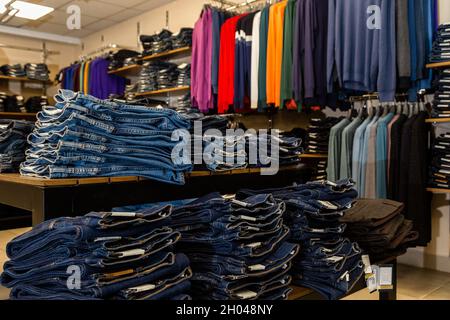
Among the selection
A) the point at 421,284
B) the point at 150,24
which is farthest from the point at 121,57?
the point at 421,284

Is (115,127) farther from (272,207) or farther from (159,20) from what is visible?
(159,20)

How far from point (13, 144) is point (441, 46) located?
8.67ft

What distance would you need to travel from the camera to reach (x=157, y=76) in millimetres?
5027

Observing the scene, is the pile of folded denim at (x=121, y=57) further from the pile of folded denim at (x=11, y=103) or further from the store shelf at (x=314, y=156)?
the store shelf at (x=314, y=156)

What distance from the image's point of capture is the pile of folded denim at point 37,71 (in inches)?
258

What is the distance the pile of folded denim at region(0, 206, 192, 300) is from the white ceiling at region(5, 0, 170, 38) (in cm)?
513

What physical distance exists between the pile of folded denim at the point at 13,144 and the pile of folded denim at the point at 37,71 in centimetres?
565

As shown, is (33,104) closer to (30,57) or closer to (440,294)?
(30,57)

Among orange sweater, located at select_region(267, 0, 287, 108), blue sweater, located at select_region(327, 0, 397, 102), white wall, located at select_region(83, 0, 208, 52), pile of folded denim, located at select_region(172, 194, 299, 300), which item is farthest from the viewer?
white wall, located at select_region(83, 0, 208, 52)

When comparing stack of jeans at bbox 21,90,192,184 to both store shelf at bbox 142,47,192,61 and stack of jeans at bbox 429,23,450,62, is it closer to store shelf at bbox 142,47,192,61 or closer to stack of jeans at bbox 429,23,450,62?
stack of jeans at bbox 429,23,450,62

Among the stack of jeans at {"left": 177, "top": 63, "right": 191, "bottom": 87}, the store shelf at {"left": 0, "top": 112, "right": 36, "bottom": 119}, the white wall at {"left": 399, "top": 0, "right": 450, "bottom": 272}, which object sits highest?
the stack of jeans at {"left": 177, "top": 63, "right": 191, "bottom": 87}

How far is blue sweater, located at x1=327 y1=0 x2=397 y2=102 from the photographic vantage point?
276cm

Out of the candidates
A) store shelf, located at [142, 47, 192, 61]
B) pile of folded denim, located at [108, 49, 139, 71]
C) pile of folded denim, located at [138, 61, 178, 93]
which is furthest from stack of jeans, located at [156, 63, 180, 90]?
pile of folded denim, located at [108, 49, 139, 71]

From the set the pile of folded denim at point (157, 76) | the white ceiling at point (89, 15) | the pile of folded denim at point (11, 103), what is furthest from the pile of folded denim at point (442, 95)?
the pile of folded denim at point (11, 103)
